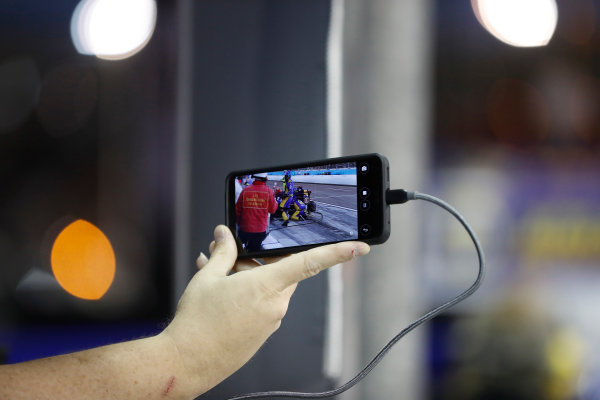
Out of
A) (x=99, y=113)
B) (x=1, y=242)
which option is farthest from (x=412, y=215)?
(x=1, y=242)

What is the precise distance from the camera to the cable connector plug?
0.44 metres

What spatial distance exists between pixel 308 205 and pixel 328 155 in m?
0.35

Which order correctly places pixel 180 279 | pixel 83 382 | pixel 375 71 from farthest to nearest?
pixel 180 279
pixel 375 71
pixel 83 382

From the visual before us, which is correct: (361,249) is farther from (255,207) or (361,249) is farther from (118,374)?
(118,374)

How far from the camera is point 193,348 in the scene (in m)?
0.44

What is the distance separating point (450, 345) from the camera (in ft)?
3.09

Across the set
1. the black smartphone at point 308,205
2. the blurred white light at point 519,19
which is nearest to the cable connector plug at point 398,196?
the black smartphone at point 308,205

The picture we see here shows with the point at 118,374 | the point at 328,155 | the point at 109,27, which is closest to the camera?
the point at 118,374

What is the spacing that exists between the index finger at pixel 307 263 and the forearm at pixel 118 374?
5.5 inches

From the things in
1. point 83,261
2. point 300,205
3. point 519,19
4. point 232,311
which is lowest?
point 83,261

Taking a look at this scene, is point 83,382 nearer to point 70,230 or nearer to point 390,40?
point 70,230

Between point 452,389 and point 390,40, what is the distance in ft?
2.75

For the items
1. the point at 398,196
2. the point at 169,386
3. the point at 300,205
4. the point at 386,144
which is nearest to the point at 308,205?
the point at 300,205

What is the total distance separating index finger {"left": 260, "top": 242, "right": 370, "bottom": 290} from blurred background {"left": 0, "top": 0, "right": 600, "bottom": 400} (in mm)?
423
